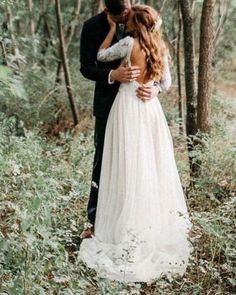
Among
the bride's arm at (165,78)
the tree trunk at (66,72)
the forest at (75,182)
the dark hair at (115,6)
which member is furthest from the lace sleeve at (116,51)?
the tree trunk at (66,72)

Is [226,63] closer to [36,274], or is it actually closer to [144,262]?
[144,262]

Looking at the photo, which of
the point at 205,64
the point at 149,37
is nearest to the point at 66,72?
the point at 205,64

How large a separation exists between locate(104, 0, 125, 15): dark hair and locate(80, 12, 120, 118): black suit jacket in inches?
13.3

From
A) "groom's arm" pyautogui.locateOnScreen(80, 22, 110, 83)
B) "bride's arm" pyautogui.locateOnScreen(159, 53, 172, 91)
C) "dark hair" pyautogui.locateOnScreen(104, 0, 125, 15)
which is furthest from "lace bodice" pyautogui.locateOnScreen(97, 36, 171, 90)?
"bride's arm" pyautogui.locateOnScreen(159, 53, 172, 91)

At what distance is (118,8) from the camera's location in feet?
15.6

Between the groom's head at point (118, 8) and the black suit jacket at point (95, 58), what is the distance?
27cm

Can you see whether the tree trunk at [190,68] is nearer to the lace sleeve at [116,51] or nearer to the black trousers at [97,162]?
the black trousers at [97,162]

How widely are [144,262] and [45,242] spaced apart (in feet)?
4.15

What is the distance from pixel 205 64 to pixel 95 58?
4.59ft

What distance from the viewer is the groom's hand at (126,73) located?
4926 millimetres

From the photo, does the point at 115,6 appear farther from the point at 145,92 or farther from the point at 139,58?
the point at 145,92

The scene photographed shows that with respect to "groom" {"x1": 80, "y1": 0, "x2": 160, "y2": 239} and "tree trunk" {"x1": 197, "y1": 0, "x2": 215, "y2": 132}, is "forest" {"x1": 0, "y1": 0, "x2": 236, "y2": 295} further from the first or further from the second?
"groom" {"x1": 80, "y1": 0, "x2": 160, "y2": 239}

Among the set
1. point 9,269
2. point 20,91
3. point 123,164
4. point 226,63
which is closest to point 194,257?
point 123,164

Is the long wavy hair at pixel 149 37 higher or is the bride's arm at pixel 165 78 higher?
the long wavy hair at pixel 149 37
